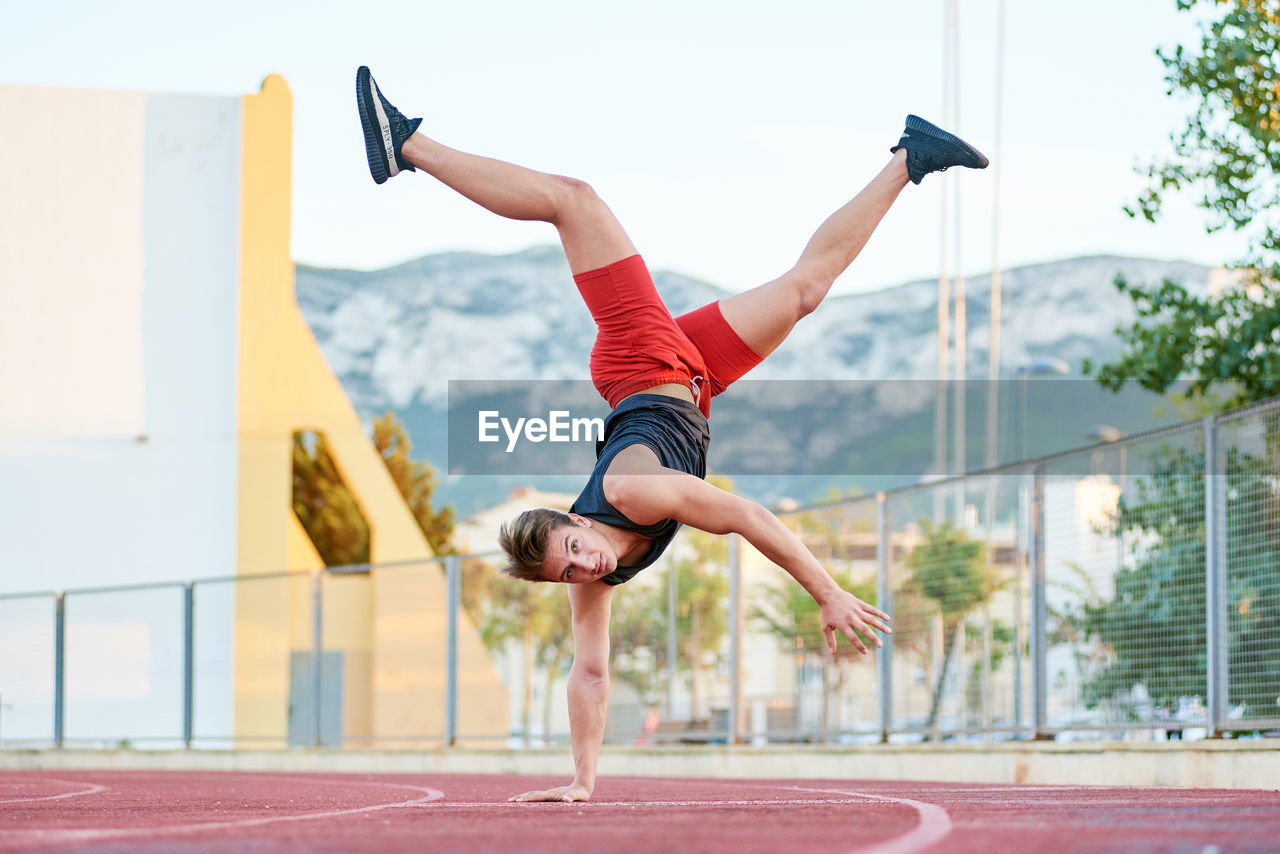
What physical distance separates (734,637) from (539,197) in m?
7.15

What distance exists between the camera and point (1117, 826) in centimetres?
402

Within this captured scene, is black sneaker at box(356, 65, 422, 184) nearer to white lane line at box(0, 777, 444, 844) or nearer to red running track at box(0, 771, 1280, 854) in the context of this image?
red running track at box(0, 771, 1280, 854)

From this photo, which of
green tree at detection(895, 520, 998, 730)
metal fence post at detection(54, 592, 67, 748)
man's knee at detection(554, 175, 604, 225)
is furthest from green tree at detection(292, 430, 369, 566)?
man's knee at detection(554, 175, 604, 225)

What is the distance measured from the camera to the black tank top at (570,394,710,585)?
5832mm

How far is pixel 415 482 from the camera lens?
5266cm

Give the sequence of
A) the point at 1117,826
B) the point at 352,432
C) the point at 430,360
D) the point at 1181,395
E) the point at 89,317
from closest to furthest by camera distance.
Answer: the point at 1117,826
the point at 1181,395
the point at 89,317
the point at 352,432
the point at 430,360

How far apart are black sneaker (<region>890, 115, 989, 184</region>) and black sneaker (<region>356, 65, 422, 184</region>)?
2.12m

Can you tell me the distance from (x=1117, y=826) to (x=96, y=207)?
2175 cm

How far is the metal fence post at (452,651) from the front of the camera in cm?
1495

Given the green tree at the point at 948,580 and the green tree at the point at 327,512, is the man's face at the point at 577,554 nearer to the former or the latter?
the green tree at the point at 948,580

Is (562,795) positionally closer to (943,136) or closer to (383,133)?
(383,133)

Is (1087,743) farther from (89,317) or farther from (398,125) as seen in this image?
(89,317)

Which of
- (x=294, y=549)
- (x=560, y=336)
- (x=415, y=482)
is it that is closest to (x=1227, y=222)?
(x=294, y=549)

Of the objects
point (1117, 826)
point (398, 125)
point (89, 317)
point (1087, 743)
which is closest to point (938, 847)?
point (1117, 826)
